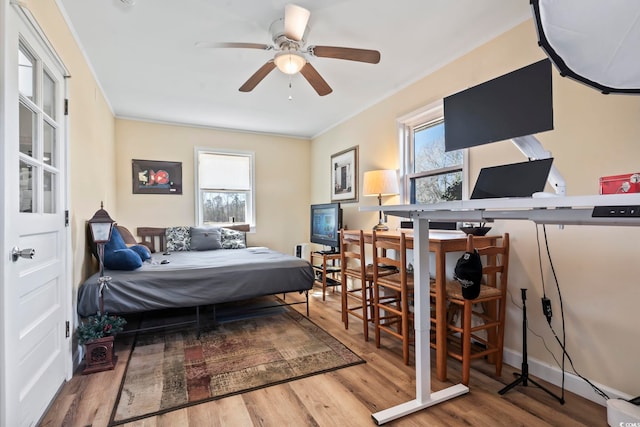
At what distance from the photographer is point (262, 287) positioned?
9.57 ft

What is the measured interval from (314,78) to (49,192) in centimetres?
202

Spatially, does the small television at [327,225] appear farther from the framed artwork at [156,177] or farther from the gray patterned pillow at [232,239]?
the framed artwork at [156,177]

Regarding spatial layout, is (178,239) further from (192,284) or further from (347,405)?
(347,405)

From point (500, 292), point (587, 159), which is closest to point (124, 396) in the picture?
point (500, 292)

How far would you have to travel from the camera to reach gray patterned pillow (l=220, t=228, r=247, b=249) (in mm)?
4531

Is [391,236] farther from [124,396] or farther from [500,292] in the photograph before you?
[124,396]

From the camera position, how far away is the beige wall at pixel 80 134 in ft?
6.43

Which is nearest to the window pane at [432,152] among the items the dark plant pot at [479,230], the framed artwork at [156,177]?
the dark plant pot at [479,230]

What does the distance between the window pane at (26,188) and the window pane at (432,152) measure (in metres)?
3.00

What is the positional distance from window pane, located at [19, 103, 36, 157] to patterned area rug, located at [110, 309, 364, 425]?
58.9 inches

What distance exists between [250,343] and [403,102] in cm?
283

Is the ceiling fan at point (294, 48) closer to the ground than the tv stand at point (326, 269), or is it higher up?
higher up

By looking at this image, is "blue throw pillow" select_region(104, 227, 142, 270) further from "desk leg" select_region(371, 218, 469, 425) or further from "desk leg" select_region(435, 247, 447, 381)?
"desk leg" select_region(435, 247, 447, 381)

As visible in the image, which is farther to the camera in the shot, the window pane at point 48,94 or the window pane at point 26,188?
the window pane at point 48,94
